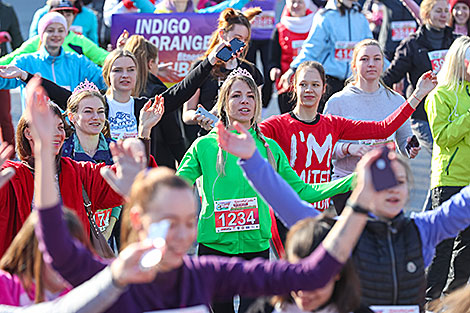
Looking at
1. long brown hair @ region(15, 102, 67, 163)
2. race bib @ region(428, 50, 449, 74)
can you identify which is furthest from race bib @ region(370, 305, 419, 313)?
race bib @ region(428, 50, 449, 74)

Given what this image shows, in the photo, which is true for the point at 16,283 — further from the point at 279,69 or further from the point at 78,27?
the point at 78,27

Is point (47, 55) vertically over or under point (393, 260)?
over

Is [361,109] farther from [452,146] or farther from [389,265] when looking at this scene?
[389,265]

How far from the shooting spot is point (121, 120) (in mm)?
6633

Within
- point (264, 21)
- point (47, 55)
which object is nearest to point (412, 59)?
point (264, 21)

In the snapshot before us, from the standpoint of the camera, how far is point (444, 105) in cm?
634

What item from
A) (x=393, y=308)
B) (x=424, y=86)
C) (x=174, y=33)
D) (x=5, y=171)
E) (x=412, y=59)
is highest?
(x=174, y=33)

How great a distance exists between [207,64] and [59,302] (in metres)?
3.46

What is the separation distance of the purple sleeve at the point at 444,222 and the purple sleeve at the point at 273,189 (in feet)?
1.60

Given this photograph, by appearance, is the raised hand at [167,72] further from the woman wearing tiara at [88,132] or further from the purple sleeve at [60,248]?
the purple sleeve at [60,248]

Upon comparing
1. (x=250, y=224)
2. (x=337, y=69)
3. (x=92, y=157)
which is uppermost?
(x=337, y=69)

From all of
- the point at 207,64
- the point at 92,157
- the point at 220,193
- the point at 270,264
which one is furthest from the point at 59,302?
the point at 207,64

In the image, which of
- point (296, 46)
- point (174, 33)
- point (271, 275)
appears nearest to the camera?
point (271, 275)

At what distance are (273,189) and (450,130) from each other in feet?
9.16
